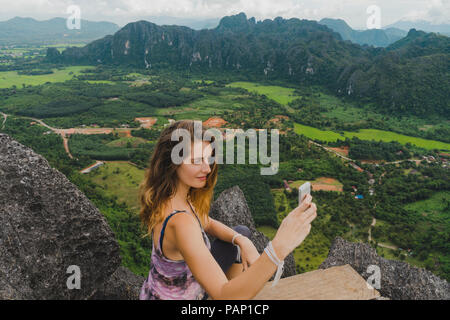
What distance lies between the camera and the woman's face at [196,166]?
226cm

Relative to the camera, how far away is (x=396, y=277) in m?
3.94

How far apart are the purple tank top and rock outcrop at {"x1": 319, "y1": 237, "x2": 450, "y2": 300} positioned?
2573 mm

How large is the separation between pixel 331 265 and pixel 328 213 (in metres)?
19.5

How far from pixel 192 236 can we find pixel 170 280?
2.12ft

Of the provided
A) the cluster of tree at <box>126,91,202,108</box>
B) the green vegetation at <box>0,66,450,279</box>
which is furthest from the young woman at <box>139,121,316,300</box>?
the cluster of tree at <box>126,91,202,108</box>

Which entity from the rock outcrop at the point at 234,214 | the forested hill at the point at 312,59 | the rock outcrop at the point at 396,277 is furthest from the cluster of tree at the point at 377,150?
the rock outcrop at the point at 396,277

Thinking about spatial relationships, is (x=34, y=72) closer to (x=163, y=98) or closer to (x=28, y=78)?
(x=28, y=78)

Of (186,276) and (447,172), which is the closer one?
(186,276)

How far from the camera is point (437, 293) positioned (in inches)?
152

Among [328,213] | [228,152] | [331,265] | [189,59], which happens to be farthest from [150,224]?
[189,59]

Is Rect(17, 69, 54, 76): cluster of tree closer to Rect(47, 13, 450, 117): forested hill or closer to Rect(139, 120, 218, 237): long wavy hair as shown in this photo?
Rect(47, 13, 450, 117): forested hill

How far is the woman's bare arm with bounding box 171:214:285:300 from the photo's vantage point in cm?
173

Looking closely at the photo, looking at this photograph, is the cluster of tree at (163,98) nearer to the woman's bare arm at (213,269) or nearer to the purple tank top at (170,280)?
the purple tank top at (170,280)
